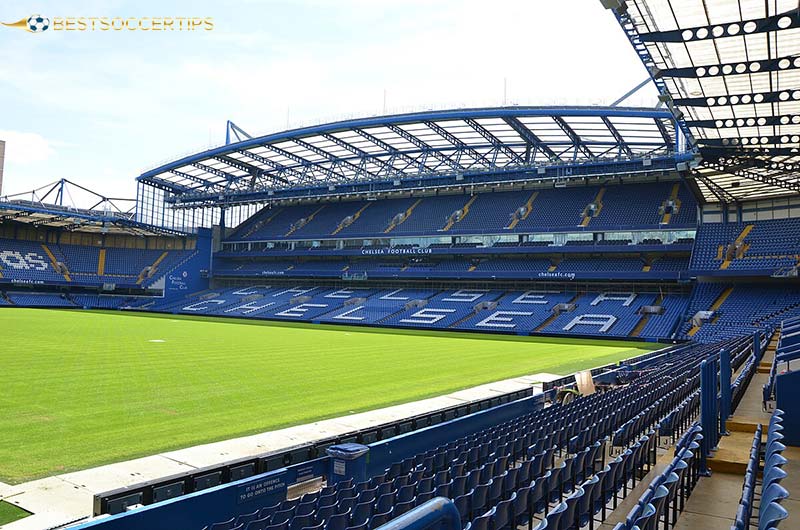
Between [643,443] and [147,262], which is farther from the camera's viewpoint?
[147,262]

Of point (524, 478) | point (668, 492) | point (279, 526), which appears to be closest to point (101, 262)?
point (524, 478)

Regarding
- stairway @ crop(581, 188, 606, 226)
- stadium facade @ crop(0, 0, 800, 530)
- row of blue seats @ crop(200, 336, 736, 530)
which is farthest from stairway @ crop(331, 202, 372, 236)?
row of blue seats @ crop(200, 336, 736, 530)

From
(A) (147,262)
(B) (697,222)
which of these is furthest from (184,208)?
(B) (697,222)

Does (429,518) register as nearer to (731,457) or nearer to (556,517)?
(556,517)

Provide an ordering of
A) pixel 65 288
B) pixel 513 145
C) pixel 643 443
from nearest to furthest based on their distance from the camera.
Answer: pixel 643 443
pixel 513 145
pixel 65 288

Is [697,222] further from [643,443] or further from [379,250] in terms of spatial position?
[643,443]

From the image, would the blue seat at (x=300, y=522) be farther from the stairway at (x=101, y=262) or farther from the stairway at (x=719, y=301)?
the stairway at (x=101, y=262)

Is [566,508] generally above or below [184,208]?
below

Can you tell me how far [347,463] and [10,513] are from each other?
455 centimetres

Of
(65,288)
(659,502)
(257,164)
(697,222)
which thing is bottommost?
(65,288)

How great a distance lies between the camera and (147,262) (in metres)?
74.2

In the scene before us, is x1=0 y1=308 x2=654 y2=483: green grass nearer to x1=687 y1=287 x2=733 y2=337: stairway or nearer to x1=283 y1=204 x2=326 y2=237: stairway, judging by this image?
x1=687 y1=287 x2=733 y2=337: stairway

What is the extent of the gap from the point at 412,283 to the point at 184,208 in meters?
29.3

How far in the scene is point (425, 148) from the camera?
5103 cm
